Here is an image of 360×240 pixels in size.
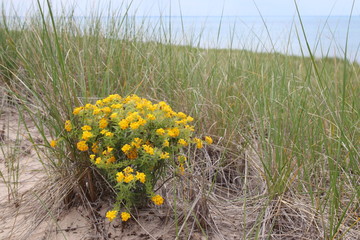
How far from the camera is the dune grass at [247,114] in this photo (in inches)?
74.2

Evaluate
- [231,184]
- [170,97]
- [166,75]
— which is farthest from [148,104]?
[166,75]

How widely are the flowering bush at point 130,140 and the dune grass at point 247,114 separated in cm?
17

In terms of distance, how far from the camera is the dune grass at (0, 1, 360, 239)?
1886mm

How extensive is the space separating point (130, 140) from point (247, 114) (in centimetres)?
123

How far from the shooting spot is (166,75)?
2.99 metres

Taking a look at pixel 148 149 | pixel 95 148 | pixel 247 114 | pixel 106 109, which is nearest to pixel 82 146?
pixel 95 148

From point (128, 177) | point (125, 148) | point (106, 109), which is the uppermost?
point (106, 109)

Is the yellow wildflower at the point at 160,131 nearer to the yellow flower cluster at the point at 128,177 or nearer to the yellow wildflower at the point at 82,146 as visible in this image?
the yellow flower cluster at the point at 128,177

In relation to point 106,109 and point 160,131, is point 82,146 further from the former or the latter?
point 160,131

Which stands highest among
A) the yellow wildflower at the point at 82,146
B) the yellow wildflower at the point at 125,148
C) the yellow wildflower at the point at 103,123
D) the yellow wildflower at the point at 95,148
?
the yellow wildflower at the point at 103,123

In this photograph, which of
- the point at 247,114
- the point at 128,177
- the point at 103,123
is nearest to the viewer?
the point at 128,177

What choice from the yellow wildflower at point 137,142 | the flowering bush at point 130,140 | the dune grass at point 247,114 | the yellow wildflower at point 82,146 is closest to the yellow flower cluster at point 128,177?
the flowering bush at point 130,140

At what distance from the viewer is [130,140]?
5.67 ft

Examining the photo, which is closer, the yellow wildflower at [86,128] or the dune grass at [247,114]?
the yellow wildflower at [86,128]
